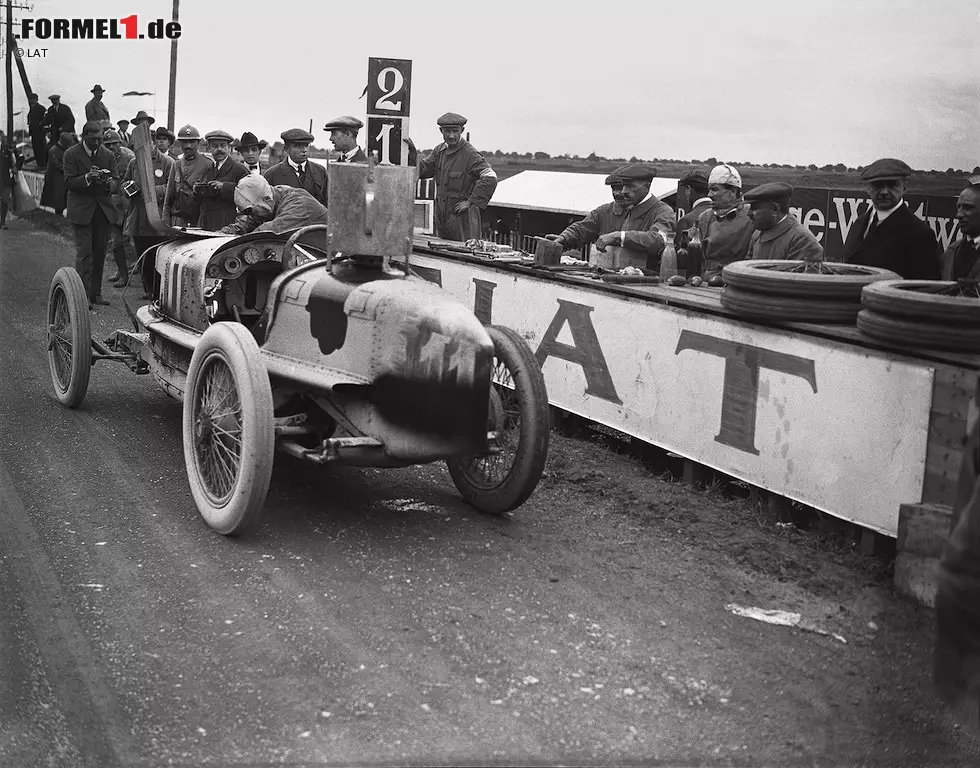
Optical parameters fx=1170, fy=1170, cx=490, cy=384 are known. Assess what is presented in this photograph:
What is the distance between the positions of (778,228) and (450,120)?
4.96m

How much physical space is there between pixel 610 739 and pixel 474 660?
2.28 ft

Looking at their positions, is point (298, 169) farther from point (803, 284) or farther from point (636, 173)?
point (803, 284)

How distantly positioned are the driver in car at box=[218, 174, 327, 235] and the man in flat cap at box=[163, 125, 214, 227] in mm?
4700

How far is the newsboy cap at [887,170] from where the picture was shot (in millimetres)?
6914

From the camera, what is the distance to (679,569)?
5.19 meters

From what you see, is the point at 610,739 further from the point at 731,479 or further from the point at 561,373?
the point at 561,373

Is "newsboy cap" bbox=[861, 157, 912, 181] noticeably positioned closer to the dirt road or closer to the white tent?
the dirt road

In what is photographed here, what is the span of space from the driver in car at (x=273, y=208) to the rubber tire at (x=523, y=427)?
5.24 feet

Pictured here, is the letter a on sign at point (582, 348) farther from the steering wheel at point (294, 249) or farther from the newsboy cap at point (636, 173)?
the steering wheel at point (294, 249)

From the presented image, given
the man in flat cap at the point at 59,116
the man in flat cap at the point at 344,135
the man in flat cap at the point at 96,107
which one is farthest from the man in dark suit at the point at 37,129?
the man in flat cap at the point at 344,135

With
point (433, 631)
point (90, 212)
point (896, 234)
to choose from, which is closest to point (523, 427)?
point (433, 631)

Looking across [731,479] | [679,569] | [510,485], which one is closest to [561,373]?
[731,479]

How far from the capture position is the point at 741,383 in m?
5.99

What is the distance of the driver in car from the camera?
6.75 m
